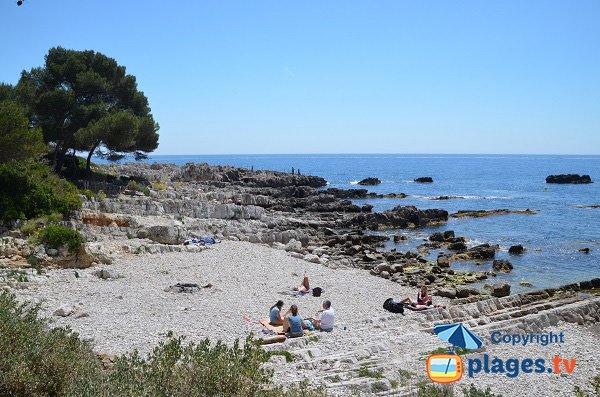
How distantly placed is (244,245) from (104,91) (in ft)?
71.7

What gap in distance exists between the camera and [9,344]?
783 centimetres

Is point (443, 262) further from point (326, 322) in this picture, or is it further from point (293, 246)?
point (326, 322)

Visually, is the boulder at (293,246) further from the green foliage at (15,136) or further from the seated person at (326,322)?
the seated person at (326,322)

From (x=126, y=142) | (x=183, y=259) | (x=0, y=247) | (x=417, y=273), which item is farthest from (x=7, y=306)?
(x=126, y=142)

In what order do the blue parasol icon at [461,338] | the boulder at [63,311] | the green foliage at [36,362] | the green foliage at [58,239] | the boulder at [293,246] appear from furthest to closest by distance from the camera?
the boulder at [293,246] < the green foliage at [58,239] < the boulder at [63,311] < the blue parasol icon at [461,338] < the green foliage at [36,362]

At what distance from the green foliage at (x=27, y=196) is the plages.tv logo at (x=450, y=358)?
17.8 m

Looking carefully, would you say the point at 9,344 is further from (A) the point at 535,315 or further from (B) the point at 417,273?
(B) the point at 417,273

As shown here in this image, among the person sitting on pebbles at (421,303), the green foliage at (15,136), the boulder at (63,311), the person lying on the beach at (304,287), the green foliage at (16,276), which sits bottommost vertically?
the person sitting on pebbles at (421,303)

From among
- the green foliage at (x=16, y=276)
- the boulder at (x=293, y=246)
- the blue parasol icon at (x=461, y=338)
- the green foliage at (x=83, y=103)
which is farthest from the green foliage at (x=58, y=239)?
the green foliage at (x=83, y=103)

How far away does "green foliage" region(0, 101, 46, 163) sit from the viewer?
23625 mm

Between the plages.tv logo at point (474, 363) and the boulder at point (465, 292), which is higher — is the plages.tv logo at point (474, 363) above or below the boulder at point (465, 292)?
above

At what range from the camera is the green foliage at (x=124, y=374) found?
22.2ft

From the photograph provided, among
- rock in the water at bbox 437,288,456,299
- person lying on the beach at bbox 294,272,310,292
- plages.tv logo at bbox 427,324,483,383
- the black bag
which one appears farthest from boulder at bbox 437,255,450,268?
plages.tv logo at bbox 427,324,483,383

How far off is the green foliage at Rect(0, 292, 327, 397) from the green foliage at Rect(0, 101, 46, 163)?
59.6ft
